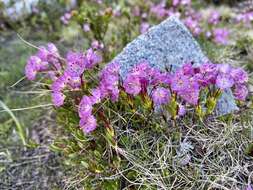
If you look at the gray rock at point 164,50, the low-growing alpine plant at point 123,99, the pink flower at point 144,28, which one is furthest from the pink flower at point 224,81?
the pink flower at point 144,28

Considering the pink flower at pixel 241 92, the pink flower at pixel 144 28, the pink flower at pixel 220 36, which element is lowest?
the pink flower at pixel 220 36

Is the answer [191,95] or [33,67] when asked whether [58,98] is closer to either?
[33,67]

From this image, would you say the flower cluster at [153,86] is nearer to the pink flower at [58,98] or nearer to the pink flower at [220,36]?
the pink flower at [58,98]

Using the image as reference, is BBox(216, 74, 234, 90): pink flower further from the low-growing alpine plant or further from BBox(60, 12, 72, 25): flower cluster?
BBox(60, 12, 72, 25): flower cluster

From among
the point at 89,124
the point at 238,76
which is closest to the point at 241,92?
the point at 238,76

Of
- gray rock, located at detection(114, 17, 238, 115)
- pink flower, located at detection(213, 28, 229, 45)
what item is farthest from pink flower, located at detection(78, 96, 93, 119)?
pink flower, located at detection(213, 28, 229, 45)
